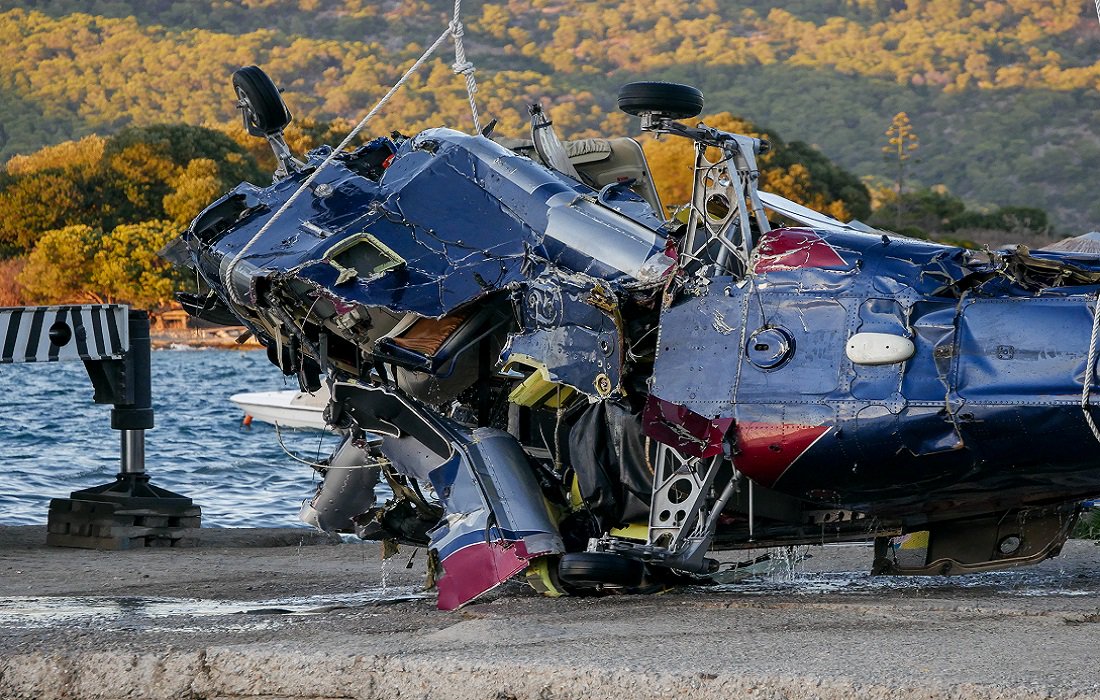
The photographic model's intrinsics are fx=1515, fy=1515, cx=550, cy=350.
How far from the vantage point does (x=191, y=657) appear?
5996mm

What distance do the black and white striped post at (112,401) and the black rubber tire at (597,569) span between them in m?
5.60

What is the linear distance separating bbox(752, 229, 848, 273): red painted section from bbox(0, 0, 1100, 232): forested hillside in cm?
10640

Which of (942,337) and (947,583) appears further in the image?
(947,583)

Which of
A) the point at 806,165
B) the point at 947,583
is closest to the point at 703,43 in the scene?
the point at 806,165

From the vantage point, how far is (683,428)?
6.88m

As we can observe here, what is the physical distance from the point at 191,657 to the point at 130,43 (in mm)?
130846

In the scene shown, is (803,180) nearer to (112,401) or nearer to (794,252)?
(112,401)

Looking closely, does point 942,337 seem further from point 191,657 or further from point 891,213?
point 891,213

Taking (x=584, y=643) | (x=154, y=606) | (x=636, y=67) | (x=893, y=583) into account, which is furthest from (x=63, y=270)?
(x=584, y=643)

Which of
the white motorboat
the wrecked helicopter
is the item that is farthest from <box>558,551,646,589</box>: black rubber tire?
the white motorboat

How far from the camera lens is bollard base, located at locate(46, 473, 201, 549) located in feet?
38.0

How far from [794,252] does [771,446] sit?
0.90 m

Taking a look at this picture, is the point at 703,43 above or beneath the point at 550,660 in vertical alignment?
above

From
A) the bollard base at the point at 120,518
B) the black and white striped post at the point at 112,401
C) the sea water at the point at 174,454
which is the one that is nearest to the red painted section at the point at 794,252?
the sea water at the point at 174,454
